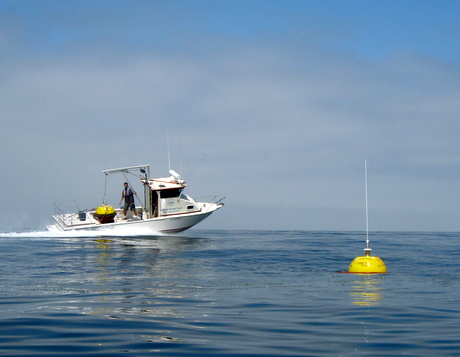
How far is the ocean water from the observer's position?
26.9 feet

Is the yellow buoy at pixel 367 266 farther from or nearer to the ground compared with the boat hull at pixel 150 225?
nearer to the ground

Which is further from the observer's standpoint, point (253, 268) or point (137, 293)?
point (253, 268)

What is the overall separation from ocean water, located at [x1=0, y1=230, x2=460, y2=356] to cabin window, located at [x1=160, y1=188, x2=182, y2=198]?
18091mm

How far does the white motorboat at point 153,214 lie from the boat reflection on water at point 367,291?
24.9m

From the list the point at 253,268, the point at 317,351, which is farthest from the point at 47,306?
the point at 253,268

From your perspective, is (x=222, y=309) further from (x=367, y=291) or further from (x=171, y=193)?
(x=171, y=193)

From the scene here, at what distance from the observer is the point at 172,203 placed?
4300 cm

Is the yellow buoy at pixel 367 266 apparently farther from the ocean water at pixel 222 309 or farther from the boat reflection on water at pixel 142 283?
the boat reflection on water at pixel 142 283

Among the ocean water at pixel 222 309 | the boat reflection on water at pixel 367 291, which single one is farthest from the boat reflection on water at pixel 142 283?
the boat reflection on water at pixel 367 291

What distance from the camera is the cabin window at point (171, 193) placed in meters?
42.5

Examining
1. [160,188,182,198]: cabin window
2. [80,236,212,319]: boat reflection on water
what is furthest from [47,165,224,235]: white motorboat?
[80,236,212,319]: boat reflection on water

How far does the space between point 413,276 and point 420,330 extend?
10737 millimetres

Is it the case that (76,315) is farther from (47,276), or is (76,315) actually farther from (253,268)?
(253,268)

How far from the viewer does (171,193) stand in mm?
42719
